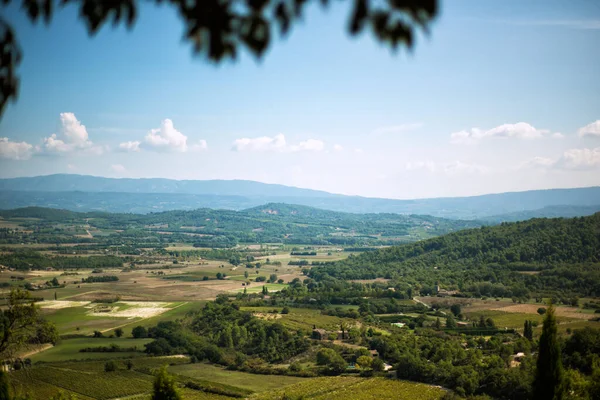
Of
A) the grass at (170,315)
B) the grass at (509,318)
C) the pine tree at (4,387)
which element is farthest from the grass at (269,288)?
the pine tree at (4,387)

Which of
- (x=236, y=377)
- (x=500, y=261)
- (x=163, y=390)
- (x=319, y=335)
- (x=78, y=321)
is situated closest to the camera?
(x=163, y=390)

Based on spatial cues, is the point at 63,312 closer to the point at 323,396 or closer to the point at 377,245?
the point at 323,396

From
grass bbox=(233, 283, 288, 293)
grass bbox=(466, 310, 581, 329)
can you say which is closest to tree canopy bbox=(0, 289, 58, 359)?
grass bbox=(466, 310, 581, 329)

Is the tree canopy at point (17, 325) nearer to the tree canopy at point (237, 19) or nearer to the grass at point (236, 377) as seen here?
the tree canopy at point (237, 19)

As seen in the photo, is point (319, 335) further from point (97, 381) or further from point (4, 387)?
point (4, 387)

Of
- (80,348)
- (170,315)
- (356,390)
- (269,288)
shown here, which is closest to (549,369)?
(356,390)

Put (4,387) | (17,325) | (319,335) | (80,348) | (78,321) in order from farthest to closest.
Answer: (78,321) < (319,335) < (80,348) < (4,387) < (17,325)

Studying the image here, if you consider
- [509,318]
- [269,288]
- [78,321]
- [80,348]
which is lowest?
[269,288]
